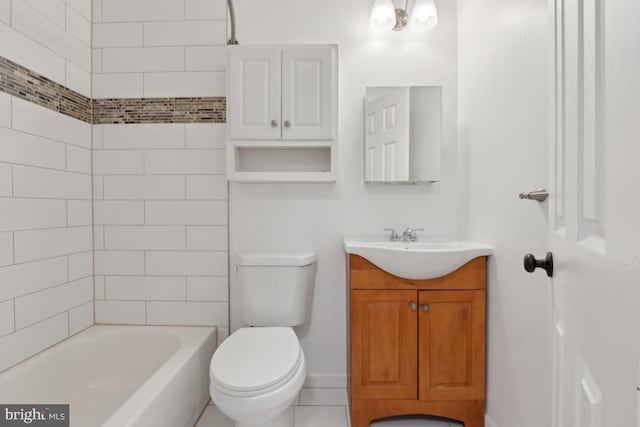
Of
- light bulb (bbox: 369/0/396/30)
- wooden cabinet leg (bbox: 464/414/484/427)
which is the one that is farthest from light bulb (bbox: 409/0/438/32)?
wooden cabinet leg (bbox: 464/414/484/427)

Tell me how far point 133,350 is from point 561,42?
7.10 ft

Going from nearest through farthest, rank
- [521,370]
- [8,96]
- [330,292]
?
1. [521,370]
2. [8,96]
3. [330,292]

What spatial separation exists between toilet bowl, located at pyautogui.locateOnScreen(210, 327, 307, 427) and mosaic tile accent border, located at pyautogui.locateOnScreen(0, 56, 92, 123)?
140 centimetres

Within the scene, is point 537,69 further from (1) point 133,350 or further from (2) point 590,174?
(1) point 133,350

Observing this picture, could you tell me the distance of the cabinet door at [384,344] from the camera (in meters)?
1.55

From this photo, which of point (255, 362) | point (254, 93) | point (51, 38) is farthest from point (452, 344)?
point (51, 38)

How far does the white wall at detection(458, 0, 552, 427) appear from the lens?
1.12m

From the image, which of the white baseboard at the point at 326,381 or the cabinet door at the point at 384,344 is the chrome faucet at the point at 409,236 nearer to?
the cabinet door at the point at 384,344

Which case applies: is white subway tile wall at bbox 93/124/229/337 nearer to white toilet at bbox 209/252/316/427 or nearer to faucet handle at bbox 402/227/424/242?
white toilet at bbox 209/252/316/427

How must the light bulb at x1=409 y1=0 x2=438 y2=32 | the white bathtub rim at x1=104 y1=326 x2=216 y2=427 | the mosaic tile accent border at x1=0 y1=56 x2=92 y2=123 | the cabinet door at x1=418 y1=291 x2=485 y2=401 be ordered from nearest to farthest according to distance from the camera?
the white bathtub rim at x1=104 y1=326 x2=216 y2=427, the mosaic tile accent border at x1=0 y1=56 x2=92 y2=123, the cabinet door at x1=418 y1=291 x2=485 y2=401, the light bulb at x1=409 y1=0 x2=438 y2=32

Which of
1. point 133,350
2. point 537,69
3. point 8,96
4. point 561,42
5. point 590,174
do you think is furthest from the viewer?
point 133,350

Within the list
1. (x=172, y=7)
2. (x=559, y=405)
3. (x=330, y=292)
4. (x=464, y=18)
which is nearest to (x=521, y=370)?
(x=559, y=405)

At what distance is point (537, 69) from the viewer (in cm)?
111

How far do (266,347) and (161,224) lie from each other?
0.98 metres
